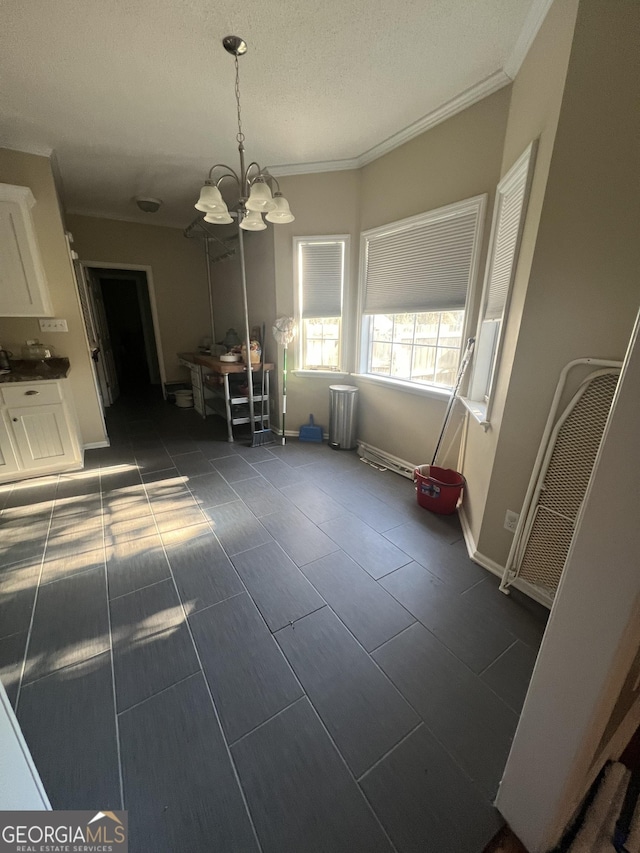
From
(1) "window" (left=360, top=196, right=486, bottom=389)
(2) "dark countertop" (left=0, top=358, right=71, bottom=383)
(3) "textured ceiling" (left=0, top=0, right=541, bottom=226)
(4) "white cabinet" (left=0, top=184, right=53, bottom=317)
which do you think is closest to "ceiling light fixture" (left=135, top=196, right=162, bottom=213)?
(3) "textured ceiling" (left=0, top=0, right=541, bottom=226)

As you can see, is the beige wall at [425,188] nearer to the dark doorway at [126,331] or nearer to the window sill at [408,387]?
the window sill at [408,387]

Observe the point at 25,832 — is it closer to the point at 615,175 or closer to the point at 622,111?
the point at 615,175

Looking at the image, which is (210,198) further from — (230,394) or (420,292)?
(230,394)

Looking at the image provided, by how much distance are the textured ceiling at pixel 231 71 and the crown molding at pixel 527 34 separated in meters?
0.02

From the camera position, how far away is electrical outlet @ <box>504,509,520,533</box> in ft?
5.77

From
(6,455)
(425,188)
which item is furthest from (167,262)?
(425,188)

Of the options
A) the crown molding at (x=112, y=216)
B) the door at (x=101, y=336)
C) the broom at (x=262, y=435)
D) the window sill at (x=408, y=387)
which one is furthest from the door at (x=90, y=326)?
the window sill at (x=408, y=387)

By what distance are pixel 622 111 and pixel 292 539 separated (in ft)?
8.18

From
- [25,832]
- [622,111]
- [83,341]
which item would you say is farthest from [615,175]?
[83,341]

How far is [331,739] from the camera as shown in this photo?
3.64 ft

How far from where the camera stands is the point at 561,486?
154 cm

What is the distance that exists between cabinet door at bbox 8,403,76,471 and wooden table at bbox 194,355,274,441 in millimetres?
1505

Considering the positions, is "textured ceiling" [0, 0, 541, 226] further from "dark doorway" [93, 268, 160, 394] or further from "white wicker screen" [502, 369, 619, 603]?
"dark doorway" [93, 268, 160, 394]

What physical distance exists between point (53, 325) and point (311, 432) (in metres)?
2.78
